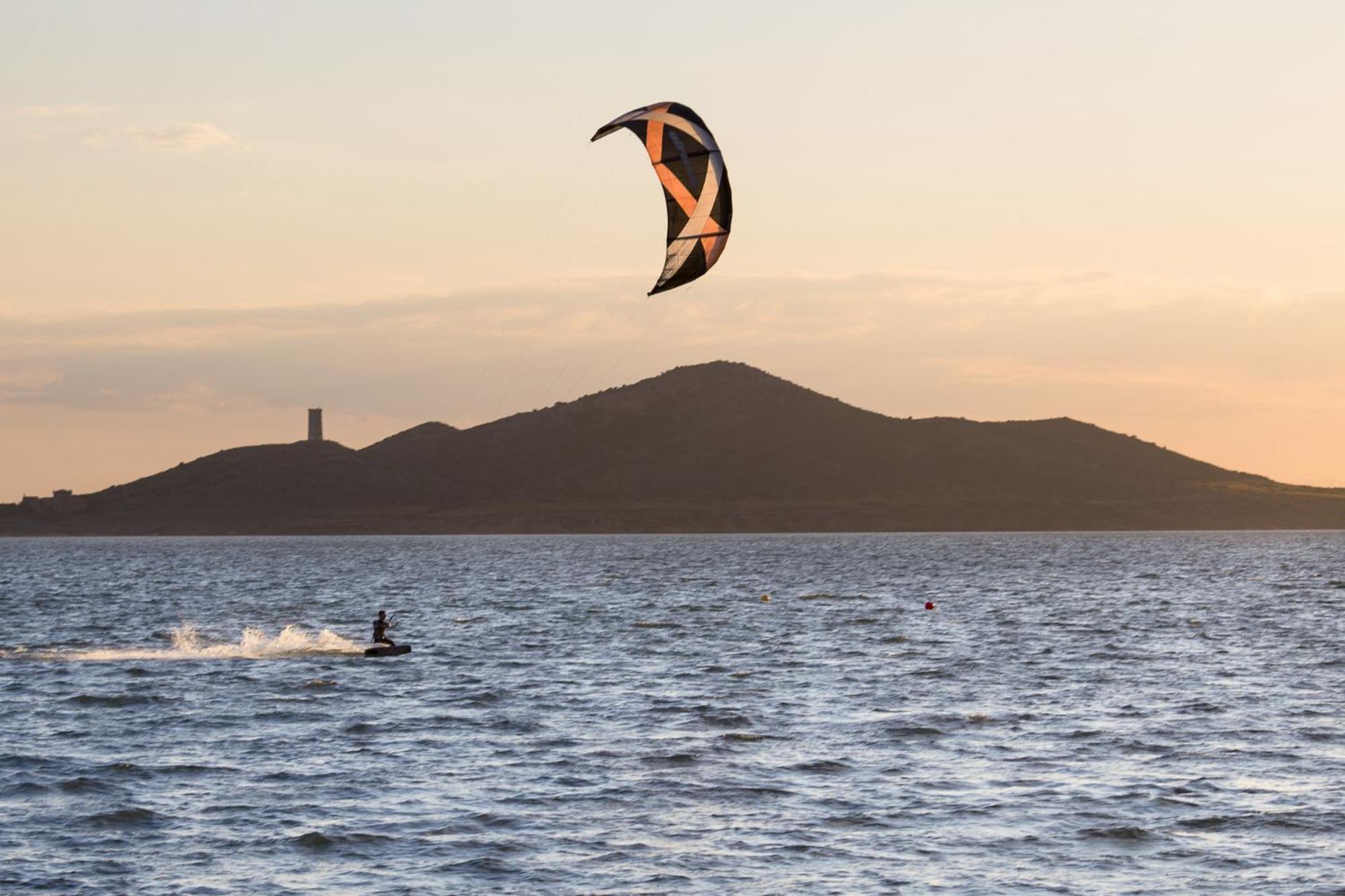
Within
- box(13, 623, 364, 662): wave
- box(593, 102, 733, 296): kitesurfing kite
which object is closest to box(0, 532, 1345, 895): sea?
box(13, 623, 364, 662): wave

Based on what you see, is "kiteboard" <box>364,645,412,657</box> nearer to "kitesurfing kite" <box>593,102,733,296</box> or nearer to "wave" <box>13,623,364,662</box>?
"wave" <box>13,623,364,662</box>

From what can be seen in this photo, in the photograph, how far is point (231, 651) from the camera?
5744 centimetres

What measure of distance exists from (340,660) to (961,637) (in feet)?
78.0

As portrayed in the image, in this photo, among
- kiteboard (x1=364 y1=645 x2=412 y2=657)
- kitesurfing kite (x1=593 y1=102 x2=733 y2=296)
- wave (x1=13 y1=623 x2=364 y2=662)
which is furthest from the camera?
wave (x1=13 y1=623 x2=364 y2=662)

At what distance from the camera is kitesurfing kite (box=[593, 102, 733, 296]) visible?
4497 cm

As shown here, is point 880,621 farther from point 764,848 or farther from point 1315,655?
point 764,848

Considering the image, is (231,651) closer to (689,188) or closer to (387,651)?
(387,651)

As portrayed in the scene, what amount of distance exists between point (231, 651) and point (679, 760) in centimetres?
2927

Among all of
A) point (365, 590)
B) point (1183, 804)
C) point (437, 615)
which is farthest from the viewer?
point (365, 590)

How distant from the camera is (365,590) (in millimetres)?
114688

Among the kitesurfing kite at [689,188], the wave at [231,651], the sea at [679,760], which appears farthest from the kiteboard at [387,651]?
the kitesurfing kite at [689,188]

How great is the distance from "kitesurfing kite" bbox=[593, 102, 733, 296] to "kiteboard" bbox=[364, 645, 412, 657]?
15.2 m

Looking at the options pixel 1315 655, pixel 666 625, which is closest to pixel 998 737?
pixel 1315 655

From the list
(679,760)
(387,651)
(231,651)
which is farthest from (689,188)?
(231,651)
